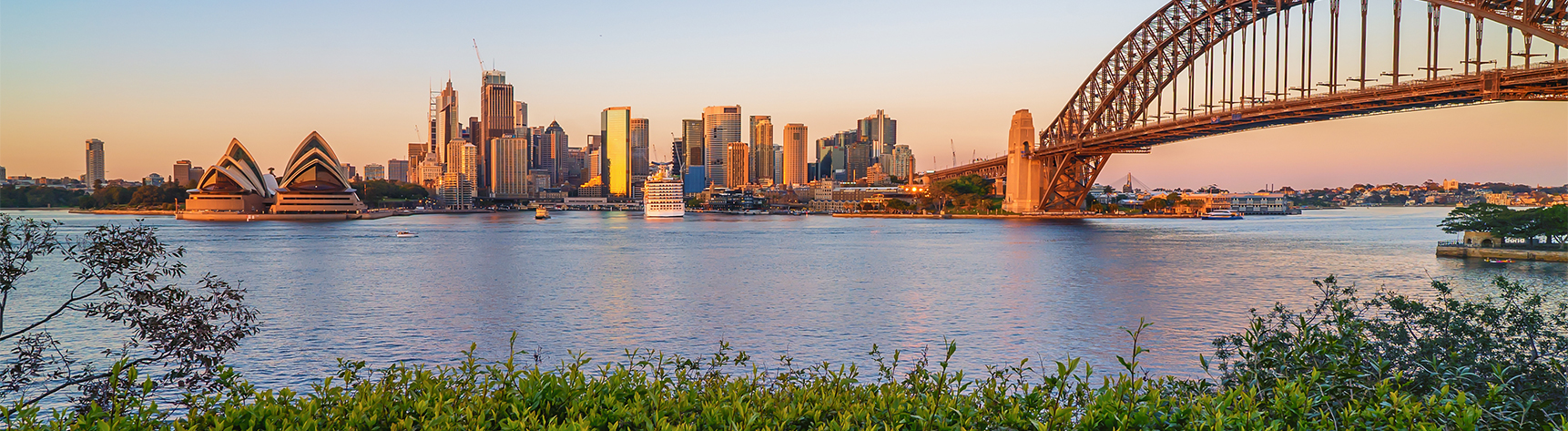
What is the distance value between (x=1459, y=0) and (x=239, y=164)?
93511 millimetres

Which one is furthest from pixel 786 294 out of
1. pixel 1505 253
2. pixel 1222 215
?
pixel 1222 215

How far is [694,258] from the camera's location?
33.9m

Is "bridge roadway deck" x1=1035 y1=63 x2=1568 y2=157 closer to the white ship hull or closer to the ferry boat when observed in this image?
the ferry boat

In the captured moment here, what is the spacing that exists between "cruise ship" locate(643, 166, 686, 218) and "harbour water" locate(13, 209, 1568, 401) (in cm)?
5754

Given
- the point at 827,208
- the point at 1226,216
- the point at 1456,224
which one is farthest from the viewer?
the point at 827,208

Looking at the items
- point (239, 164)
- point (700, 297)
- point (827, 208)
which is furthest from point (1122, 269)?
point (827, 208)

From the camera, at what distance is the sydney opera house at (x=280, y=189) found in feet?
285

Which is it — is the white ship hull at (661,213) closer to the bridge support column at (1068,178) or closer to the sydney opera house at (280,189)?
the sydney opera house at (280,189)

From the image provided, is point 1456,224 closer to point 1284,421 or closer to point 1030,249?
point 1030,249

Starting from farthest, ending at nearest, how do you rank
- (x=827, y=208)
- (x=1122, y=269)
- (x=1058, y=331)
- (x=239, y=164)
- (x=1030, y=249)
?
(x=827, y=208)
(x=239, y=164)
(x=1030, y=249)
(x=1122, y=269)
(x=1058, y=331)

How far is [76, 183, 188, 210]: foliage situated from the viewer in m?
103

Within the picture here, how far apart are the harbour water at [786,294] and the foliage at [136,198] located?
74351 mm

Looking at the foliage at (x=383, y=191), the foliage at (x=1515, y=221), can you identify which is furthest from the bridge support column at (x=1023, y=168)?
the foliage at (x=383, y=191)

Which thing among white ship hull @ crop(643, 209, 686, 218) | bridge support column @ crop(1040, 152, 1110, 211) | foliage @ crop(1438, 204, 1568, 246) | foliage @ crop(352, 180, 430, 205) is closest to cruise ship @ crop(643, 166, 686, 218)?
white ship hull @ crop(643, 209, 686, 218)
